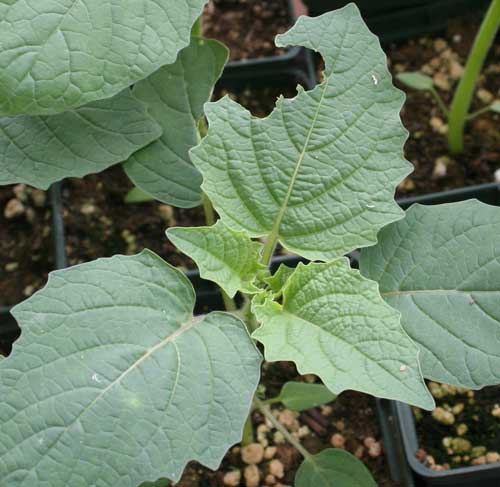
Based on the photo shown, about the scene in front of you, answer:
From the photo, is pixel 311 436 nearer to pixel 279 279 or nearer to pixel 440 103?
pixel 279 279

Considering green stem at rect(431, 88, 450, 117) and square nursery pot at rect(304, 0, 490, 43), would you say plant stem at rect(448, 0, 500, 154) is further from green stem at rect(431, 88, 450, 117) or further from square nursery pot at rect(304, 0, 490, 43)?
square nursery pot at rect(304, 0, 490, 43)

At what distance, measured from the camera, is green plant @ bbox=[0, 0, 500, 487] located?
29.1 inches

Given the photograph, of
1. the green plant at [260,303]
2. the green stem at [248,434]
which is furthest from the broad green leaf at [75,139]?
the green stem at [248,434]

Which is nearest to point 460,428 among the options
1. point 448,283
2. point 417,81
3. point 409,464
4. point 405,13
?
point 409,464

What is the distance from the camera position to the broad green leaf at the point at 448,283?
83 cm

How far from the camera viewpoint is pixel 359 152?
87 centimetres

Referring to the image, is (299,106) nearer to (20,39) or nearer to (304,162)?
(304,162)

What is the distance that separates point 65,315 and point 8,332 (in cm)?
56

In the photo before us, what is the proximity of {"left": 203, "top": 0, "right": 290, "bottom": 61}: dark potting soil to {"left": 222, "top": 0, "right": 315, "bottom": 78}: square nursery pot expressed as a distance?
0.08 m

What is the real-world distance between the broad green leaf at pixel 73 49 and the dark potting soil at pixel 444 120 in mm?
672

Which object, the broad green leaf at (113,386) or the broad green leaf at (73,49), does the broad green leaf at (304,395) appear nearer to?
the broad green leaf at (113,386)

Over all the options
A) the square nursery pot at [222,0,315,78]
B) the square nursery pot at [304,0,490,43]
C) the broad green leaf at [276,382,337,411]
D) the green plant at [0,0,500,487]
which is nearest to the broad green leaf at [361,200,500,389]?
the green plant at [0,0,500,487]

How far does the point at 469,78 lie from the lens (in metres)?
1.27

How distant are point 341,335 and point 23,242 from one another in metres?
0.78
